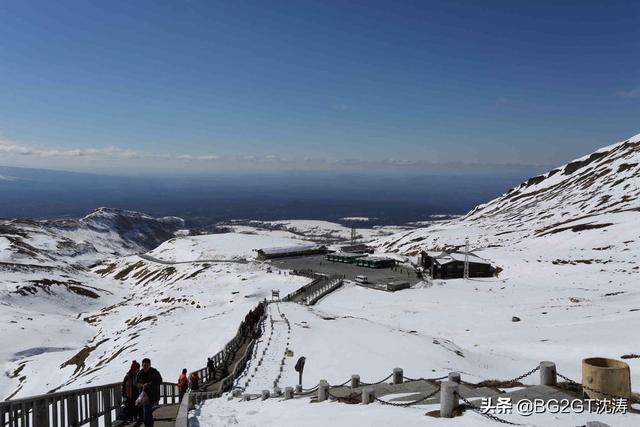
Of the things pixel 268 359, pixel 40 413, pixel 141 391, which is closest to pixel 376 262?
pixel 268 359

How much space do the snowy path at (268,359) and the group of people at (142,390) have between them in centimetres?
777

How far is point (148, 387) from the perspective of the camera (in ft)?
34.4

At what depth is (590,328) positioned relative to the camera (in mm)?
Result: 24234

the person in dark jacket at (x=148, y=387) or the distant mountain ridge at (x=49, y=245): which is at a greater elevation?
the person in dark jacket at (x=148, y=387)

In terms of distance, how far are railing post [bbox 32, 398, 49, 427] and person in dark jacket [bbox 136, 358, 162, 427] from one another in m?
2.14

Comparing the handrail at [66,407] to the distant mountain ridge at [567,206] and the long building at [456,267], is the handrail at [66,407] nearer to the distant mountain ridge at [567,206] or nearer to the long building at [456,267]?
the long building at [456,267]

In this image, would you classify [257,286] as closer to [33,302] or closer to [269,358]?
[269,358]

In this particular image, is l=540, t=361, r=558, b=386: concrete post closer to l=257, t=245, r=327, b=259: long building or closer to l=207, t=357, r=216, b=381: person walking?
l=207, t=357, r=216, b=381: person walking

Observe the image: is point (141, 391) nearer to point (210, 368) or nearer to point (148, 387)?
point (148, 387)

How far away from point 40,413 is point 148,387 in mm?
2482

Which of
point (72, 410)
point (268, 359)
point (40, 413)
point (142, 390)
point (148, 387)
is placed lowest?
point (268, 359)

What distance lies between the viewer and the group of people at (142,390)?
404 inches

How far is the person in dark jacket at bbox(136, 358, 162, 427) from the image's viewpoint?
1022 cm

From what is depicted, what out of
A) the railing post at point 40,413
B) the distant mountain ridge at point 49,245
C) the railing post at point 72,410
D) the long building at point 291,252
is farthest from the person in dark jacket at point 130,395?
the distant mountain ridge at point 49,245
